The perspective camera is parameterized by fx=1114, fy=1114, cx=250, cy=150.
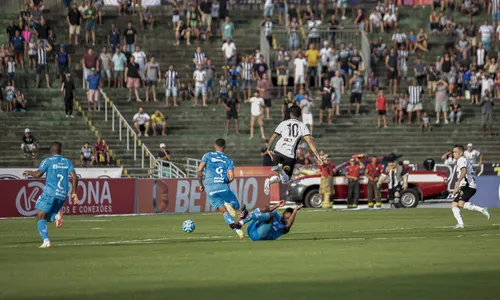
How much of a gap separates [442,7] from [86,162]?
23.8m

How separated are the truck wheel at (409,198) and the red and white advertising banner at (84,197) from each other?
416 inches

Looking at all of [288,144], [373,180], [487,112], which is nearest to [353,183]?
[373,180]

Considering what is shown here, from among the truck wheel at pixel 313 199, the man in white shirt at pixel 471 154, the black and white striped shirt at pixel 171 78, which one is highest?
the black and white striped shirt at pixel 171 78

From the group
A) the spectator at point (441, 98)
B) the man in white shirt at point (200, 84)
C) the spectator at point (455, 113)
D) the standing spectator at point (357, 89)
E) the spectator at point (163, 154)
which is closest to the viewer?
the spectator at point (163, 154)

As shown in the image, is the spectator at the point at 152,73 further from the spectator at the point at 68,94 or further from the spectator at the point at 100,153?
the spectator at the point at 100,153

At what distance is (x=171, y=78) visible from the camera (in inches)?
1980

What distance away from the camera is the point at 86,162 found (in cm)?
4388

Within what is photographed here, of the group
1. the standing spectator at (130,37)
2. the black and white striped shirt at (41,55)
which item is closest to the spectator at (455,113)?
the standing spectator at (130,37)

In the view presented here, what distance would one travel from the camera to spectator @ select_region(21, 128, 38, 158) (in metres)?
45.0

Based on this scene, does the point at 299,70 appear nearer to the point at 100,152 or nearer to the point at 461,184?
the point at 100,152

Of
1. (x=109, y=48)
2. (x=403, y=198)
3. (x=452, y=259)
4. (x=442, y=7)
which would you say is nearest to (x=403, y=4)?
(x=442, y=7)

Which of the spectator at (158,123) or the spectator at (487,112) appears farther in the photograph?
the spectator at (487,112)

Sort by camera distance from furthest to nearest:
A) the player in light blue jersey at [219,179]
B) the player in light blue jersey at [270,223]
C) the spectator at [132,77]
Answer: the spectator at [132,77] → the player in light blue jersey at [219,179] → the player in light blue jersey at [270,223]

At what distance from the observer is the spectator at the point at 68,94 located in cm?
4762
